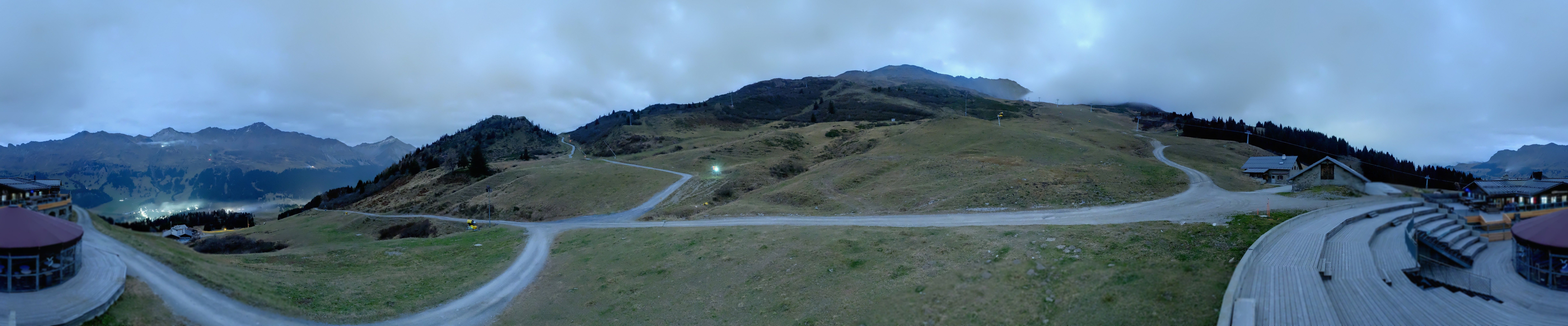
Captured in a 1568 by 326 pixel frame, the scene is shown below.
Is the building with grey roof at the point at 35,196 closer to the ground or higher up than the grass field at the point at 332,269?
higher up

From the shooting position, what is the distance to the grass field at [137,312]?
10.3m

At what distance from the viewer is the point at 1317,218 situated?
54.6ft

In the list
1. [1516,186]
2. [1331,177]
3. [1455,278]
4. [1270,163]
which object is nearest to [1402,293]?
A: [1455,278]

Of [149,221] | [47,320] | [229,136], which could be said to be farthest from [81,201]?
[229,136]

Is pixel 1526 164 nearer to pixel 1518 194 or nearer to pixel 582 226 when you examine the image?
pixel 1518 194

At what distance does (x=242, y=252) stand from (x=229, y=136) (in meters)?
4.88

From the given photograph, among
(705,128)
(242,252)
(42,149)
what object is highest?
(705,128)

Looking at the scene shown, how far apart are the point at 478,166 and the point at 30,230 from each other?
80.9 m

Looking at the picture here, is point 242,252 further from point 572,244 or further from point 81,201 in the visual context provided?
point 572,244

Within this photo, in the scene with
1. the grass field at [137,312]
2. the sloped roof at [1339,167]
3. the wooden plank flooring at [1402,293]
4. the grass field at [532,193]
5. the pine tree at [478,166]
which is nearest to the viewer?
the grass field at [137,312]

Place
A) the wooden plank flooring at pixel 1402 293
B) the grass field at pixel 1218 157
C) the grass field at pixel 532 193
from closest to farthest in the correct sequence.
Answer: the wooden plank flooring at pixel 1402 293 < the grass field at pixel 1218 157 < the grass field at pixel 532 193

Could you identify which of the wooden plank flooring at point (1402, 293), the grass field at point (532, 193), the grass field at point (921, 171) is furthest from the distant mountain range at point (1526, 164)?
the grass field at point (532, 193)

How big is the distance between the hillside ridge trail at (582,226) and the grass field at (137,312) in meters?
0.15

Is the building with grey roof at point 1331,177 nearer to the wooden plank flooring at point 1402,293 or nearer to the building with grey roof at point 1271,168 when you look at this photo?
the wooden plank flooring at point 1402,293
